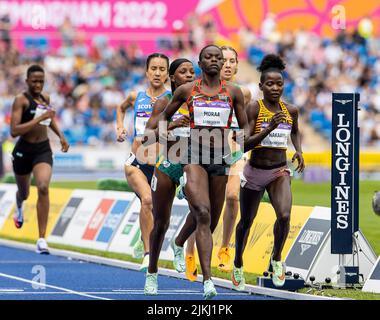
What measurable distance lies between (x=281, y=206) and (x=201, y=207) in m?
1.14

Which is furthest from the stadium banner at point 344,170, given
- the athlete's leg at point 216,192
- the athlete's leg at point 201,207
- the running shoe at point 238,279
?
the athlete's leg at point 201,207

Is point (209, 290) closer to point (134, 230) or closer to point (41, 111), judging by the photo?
point (134, 230)

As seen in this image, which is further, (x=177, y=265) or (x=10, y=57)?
(x=10, y=57)

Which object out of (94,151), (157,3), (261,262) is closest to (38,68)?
(261,262)

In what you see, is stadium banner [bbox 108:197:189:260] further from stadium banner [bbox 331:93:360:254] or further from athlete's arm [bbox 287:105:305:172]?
stadium banner [bbox 331:93:360:254]

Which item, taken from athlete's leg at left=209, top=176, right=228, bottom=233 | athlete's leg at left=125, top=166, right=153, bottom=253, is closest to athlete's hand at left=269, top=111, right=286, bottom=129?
athlete's leg at left=209, top=176, right=228, bottom=233

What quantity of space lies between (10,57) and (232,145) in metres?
28.3

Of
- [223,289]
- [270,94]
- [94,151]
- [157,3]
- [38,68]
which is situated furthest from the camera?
[157,3]

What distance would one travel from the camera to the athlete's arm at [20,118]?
17.2 m

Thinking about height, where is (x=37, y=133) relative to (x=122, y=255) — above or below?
above

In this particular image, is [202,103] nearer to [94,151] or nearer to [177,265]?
[177,265]

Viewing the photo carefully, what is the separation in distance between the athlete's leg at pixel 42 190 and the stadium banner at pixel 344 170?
6.08 metres

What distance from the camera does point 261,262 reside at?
555 inches

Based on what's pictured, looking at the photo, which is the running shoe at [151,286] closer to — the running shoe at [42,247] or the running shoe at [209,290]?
the running shoe at [209,290]
